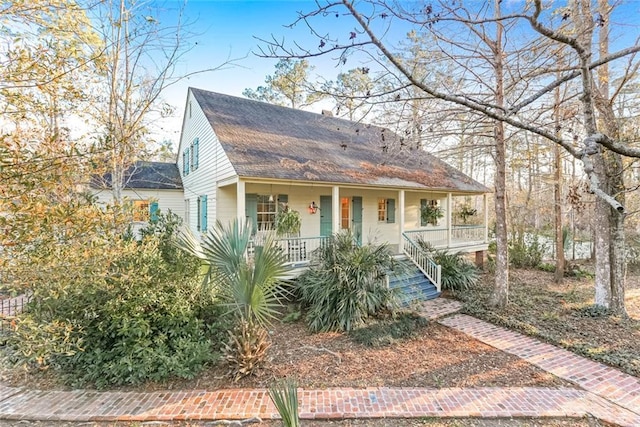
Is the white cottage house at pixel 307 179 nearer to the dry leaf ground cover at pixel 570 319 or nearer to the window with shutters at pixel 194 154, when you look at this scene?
the window with shutters at pixel 194 154

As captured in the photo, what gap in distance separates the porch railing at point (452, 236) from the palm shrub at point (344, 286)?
149 inches

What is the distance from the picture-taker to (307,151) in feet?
34.0

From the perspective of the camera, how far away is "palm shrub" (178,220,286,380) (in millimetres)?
4195

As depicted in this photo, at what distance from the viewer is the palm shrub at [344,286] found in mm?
6410

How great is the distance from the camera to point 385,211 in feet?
42.4

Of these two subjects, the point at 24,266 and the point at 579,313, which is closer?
the point at 24,266

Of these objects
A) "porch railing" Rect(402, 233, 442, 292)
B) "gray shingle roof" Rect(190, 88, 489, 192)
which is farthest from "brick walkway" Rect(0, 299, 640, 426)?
"gray shingle roof" Rect(190, 88, 489, 192)

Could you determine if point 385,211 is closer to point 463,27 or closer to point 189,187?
point 463,27

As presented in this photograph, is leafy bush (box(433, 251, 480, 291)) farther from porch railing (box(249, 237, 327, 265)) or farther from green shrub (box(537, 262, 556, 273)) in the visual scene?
green shrub (box(537, 262, 556, 273))

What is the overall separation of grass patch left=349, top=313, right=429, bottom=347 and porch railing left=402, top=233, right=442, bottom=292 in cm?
260

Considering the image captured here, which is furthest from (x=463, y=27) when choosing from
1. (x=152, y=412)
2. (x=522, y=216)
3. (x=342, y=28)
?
(x=522, y=216)

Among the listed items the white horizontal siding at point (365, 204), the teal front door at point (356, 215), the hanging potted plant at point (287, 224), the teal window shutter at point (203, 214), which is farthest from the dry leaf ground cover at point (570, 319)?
the teal window shutter at point (203, 214)

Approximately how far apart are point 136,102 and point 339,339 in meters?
7.73

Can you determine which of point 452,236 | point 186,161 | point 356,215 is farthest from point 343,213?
point 186,161
